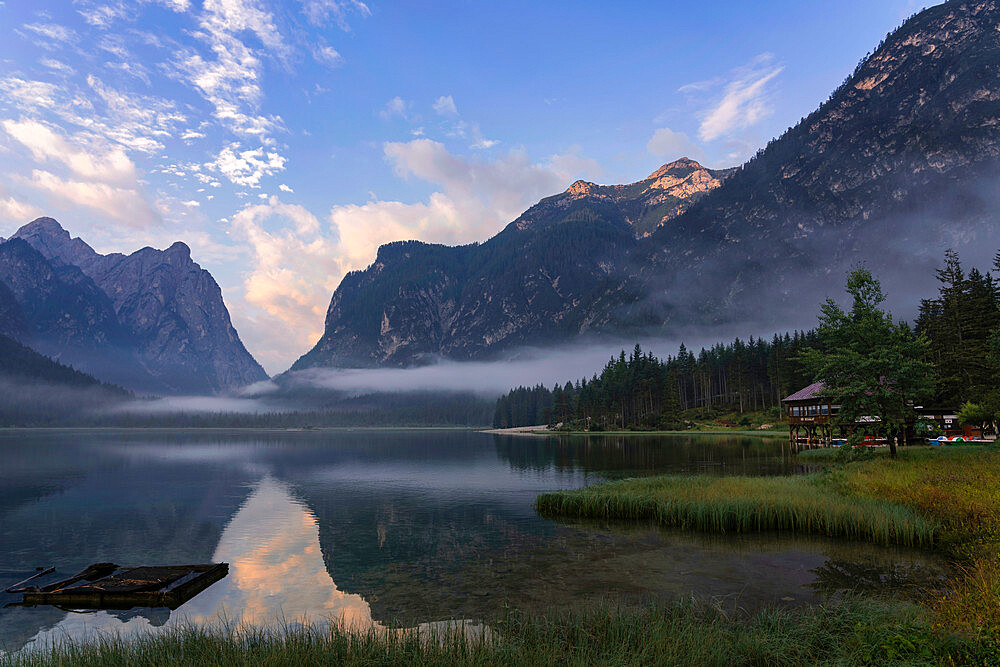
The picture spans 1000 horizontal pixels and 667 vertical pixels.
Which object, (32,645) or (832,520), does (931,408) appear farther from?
(32,645)

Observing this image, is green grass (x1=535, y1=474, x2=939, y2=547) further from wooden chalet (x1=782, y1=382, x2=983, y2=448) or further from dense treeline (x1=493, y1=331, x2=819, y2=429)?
dense treeline (x1=493, y1=331, x2=819, y2=429)

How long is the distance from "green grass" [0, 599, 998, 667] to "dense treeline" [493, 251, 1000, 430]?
56577mm

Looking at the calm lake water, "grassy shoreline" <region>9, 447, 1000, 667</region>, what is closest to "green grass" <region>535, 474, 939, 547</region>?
the calm lake water

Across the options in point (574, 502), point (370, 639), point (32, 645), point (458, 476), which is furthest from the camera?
point (458, 476)

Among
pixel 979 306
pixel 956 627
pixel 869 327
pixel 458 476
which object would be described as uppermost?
pixel 979 306

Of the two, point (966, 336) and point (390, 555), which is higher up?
point (966, 336)

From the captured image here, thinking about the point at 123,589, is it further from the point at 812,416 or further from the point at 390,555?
the point at 812,416

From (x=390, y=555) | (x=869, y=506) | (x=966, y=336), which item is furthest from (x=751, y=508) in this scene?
(x=966, y=336)

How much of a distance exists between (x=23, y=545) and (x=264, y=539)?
12828 millimetres

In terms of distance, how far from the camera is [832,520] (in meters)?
26.2

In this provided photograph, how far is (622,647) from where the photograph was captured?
10.9m

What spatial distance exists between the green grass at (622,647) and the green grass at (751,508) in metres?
13.6

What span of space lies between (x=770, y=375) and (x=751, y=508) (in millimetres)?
126374

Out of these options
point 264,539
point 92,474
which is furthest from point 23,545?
point 92,474
